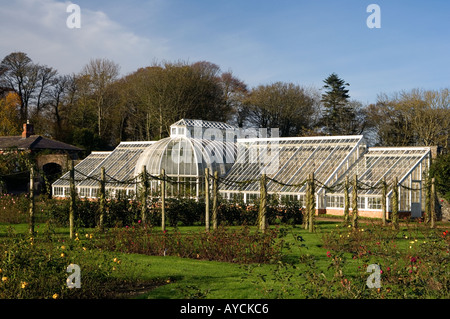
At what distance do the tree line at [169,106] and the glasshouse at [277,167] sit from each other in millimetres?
11384

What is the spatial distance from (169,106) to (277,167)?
60.7ft

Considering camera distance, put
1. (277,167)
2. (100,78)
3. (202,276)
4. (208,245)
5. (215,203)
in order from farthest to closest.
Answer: (100,78)
(277,167)
(215,203)
(208,245)
(202,276)

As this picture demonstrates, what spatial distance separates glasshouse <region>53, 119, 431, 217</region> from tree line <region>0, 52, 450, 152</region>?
37.3 feet

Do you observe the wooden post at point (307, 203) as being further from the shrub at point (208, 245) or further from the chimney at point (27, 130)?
the chimney at point (27, 130)

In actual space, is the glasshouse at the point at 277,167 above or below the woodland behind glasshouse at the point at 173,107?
below

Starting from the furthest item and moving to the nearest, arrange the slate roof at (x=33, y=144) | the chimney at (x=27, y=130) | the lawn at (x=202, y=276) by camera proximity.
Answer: the chimney at (x=27, y=130), the slate roof at (x=33, y=144), the lawn at (x=202, y=276)

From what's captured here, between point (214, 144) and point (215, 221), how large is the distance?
15693mm

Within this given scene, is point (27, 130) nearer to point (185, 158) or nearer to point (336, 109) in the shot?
point (185, 158)

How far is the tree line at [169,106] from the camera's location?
42625 millimetres

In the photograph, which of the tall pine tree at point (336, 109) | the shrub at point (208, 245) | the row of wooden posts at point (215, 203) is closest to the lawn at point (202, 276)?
the shrub at point (208, 245)

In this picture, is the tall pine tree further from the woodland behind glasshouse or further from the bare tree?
the bare tree

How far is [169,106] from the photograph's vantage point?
42.7 meters

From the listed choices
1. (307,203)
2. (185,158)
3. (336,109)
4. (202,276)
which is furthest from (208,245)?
(336,109)

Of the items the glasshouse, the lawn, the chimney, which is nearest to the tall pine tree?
the glasshouse
